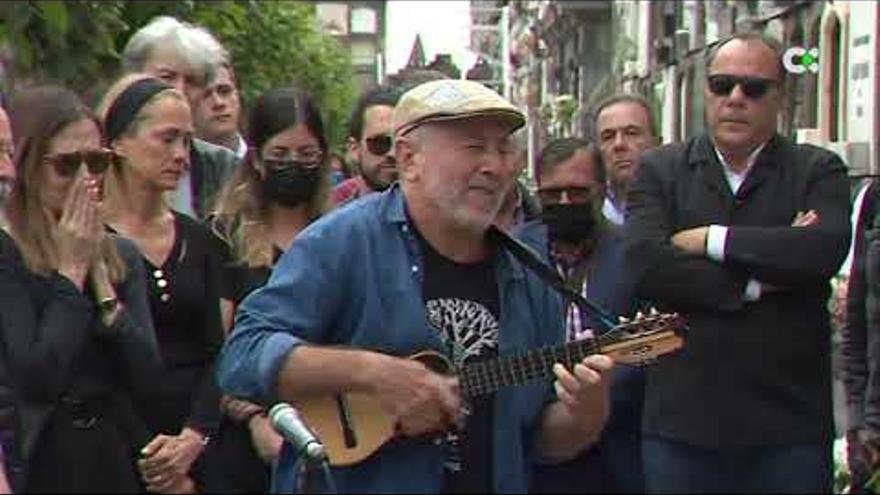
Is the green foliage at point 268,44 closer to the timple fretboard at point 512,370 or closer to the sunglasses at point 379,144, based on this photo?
the sunglasses at point 379,144

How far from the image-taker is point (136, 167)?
609cm

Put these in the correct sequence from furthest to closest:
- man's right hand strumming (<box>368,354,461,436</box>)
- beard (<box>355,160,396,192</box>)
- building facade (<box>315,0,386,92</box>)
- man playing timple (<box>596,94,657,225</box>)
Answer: building facade (<box>315,0,386,92</box>), man playing timple (<box>596,94,657,225</box>), beard (<box>355,160,396,192</box>), man's right hand strumming (<box>368,354,461,436</box>)

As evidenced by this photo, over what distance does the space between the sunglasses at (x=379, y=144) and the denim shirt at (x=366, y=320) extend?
2341mm

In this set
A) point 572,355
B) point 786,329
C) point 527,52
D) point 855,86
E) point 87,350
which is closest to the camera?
point 572,355

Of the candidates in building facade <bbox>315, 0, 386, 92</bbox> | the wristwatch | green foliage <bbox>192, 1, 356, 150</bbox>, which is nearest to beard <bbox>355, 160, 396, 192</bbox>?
green foliage <bbox>192, 1, 356, 150</bbox>

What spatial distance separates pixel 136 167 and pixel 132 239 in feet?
1.00

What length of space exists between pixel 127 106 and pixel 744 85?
1992 millimetres

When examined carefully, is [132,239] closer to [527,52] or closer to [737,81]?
[737,81]

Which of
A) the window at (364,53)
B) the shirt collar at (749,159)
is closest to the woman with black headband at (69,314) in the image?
the shirt collar at (749,159)

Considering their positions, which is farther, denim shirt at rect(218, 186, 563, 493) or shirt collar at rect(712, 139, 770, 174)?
shirt collar at rect(712, 139, 770, 174)

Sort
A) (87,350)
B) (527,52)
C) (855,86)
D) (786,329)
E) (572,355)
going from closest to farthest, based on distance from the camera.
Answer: (572,355), (87,350), (786,329), (855,86), (527,52)

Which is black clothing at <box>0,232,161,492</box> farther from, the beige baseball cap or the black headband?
the beige baseball cap

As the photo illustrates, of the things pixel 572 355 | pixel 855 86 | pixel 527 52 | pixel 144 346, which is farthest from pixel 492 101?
pixel 527 52

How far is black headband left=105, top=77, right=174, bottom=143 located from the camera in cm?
615
